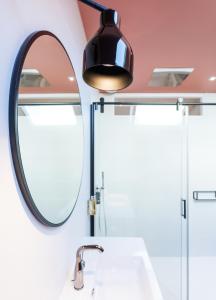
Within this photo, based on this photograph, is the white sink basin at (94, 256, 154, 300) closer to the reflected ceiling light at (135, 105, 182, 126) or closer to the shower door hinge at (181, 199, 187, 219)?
the shower door hinge at (181, 199, 187, 219)

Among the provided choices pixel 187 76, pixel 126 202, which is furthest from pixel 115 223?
pixel 187 76

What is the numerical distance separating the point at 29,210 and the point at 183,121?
8.59 ft

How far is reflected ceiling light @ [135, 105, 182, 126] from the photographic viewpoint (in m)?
2.89

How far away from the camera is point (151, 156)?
2961 millimetres

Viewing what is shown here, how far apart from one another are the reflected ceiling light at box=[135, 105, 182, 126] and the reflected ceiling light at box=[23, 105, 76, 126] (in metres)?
1.73

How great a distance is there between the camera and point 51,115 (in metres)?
0.95

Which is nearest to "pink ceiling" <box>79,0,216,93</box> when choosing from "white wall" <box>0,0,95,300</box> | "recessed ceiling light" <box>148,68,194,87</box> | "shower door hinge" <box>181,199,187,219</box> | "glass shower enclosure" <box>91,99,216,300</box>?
"recessed ceiling light" <box>148,68,194,87</box>

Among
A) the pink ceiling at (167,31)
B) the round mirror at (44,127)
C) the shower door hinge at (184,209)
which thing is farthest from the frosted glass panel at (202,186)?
the round mirror at (44,127)

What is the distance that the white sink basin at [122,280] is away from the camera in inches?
45.4

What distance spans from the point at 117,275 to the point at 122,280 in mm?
52

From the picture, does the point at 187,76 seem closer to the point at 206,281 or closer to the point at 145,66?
the point at 145,66

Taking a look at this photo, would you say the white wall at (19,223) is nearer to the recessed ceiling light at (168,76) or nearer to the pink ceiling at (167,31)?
the pink ceiling at (167,31)

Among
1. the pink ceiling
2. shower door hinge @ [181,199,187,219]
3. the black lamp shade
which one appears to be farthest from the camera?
shower door hinge @ [181,199,187,219]

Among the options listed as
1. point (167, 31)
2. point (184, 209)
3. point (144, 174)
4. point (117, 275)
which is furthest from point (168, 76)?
point (117, 275)
